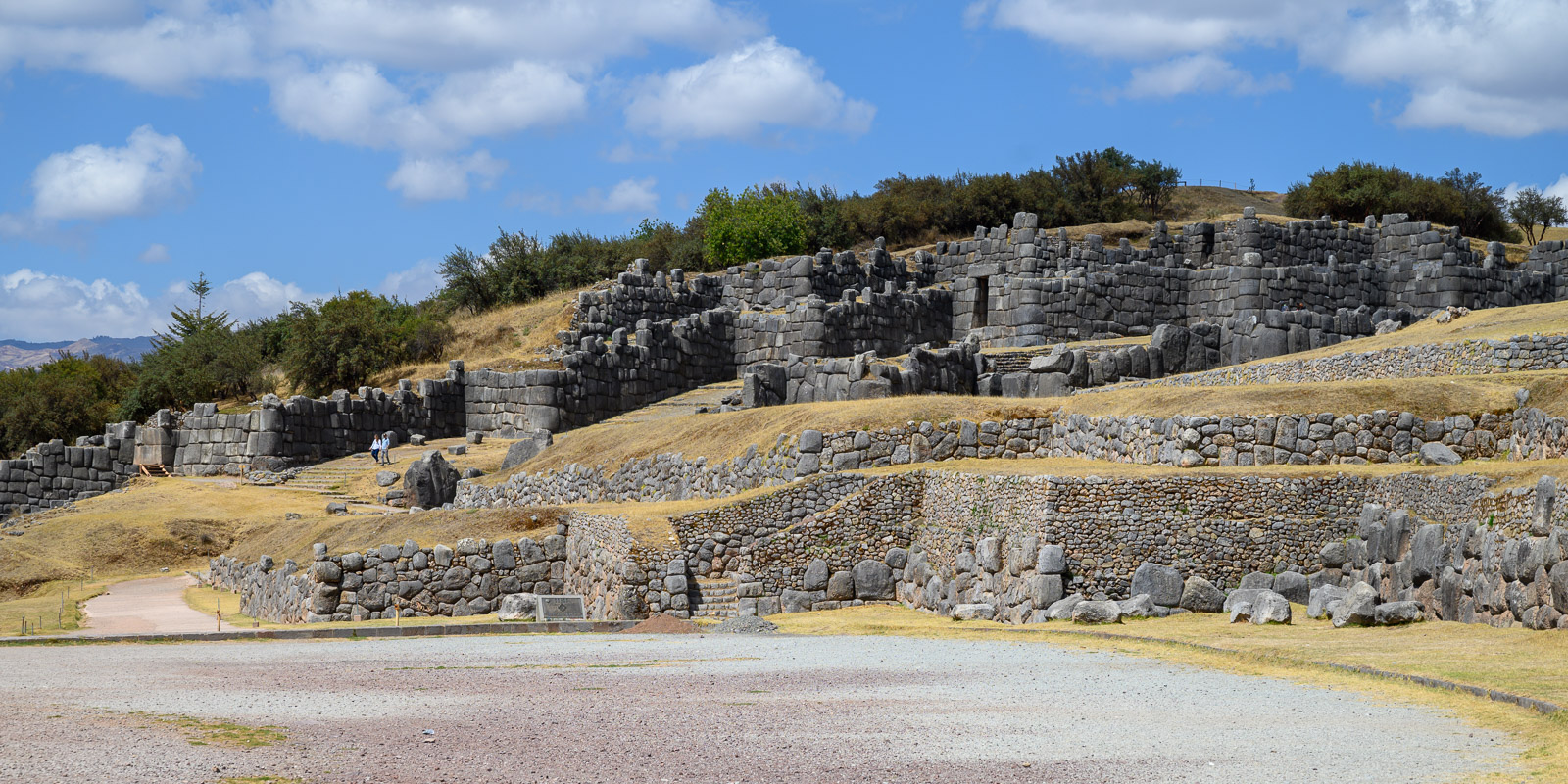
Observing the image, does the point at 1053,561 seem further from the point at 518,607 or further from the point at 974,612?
the point at 518,607

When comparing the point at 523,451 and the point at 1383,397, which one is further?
the point at 523,451

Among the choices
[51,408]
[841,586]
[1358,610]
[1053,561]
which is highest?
[51,408]

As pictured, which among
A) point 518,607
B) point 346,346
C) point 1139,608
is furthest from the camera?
point 346,346

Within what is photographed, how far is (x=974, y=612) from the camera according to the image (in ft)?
64.3

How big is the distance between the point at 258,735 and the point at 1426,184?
2384 inches

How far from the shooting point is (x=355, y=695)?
10.9 metres

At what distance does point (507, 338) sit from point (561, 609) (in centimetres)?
2647

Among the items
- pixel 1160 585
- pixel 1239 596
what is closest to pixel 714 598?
pixel 1160 585

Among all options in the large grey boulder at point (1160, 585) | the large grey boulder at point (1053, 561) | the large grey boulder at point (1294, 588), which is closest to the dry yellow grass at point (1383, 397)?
the large grey boulder at point (1294, 588)

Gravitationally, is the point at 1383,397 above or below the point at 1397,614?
above

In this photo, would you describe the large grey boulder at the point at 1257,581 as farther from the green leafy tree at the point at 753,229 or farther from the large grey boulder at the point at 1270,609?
the green leafy tree at the point at 753,229

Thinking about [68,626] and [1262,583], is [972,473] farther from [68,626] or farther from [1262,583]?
[68,626]

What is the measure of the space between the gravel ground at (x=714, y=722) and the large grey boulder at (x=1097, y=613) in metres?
3.53

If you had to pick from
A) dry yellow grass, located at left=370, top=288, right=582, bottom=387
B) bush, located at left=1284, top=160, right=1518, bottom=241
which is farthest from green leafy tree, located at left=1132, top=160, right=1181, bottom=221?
dry yellow grass, located at left=370, top=288, right=582, bottom=387
